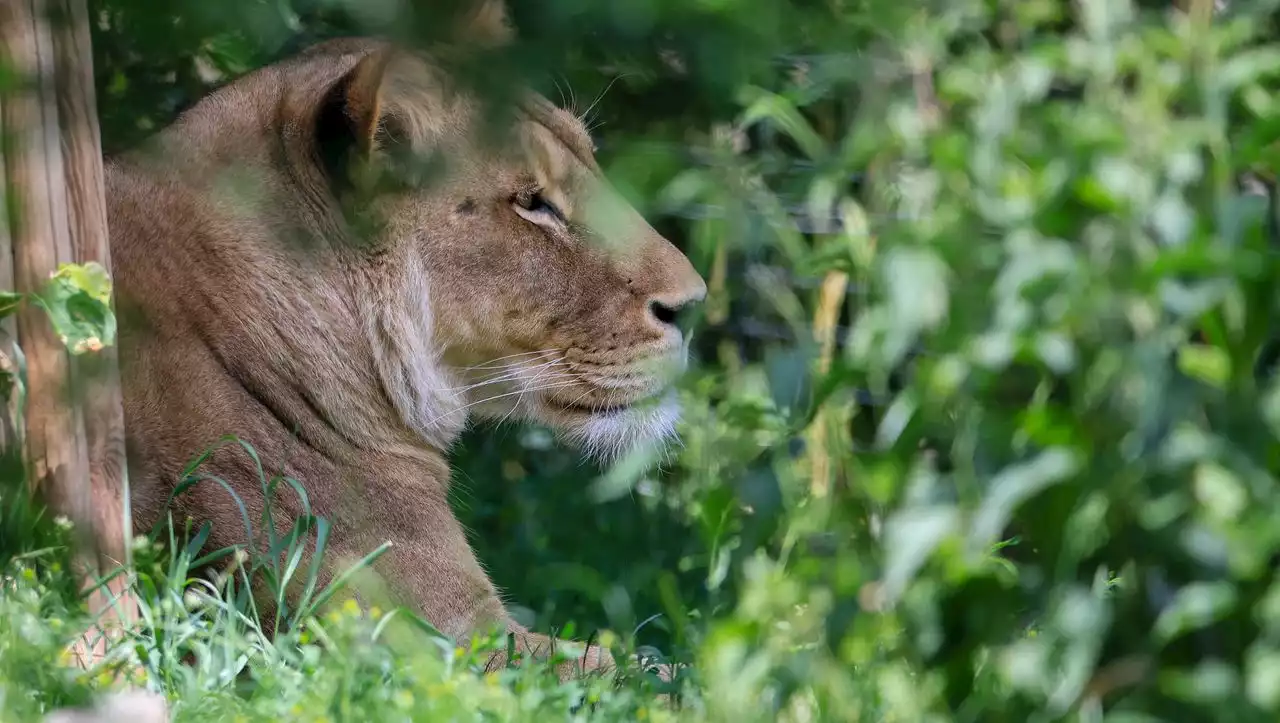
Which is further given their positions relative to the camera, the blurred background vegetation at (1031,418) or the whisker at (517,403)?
the whisker at (517,403)

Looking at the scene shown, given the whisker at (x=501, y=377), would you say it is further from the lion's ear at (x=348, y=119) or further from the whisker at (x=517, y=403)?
the lion's ear at (x=348, y=119)

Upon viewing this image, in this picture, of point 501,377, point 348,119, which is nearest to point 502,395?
point 501,377

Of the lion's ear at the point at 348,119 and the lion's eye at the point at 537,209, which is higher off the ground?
the lion's ear at the point at 348,119

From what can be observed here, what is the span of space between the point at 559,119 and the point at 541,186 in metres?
0.18

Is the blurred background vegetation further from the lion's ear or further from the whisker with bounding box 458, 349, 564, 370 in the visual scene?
the whisker with bounding box 458, 349, 564, 370

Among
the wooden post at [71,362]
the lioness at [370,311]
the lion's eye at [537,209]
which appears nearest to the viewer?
the wooden post at [71,362]

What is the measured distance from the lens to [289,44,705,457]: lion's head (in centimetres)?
318

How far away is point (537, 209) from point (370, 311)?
0.44m

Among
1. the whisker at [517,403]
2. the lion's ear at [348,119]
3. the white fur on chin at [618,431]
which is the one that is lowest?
the white fur on chin at [618,431]

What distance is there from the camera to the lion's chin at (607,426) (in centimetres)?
341

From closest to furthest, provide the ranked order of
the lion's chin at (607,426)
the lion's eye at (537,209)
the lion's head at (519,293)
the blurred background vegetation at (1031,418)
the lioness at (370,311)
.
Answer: the blurred background vegetation at (1031,418), the lioness at (370,311), the lion's head at (519,293), the lion's eye at (537,209), the lion's chin at (607,426)

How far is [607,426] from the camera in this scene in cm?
343

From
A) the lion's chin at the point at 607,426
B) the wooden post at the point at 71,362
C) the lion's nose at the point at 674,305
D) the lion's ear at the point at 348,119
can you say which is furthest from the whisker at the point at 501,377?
the wooden post at the point at 71,362

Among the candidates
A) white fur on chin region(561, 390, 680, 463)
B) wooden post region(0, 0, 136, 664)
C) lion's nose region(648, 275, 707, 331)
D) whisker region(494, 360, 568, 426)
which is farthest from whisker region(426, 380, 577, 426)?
wooden post region(0, 0, 136, 664)
